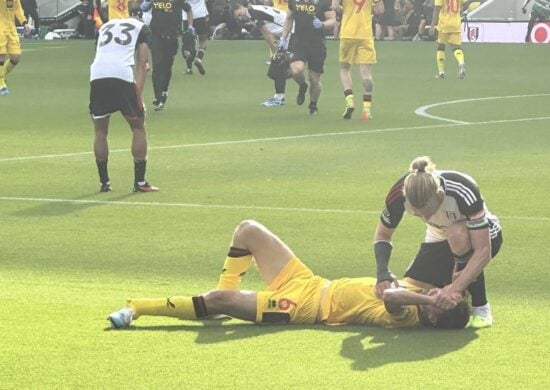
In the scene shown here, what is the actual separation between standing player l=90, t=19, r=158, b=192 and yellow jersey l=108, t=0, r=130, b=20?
1566cm

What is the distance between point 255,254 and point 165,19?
57.2 feet

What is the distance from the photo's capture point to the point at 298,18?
24.9m

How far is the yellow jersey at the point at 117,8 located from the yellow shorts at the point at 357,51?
911 cm

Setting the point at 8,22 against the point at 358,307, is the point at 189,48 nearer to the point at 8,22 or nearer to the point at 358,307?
the point at 8,22

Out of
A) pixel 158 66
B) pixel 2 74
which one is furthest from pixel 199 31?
pixel 158 66

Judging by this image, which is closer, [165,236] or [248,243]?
[248,243]

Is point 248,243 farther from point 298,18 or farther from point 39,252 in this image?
point 298,18

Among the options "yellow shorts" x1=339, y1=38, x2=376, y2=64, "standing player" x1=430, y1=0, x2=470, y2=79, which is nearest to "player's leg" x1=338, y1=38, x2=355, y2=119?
"yellow shorts" x1=339, y1=38, x2=376, y2=64

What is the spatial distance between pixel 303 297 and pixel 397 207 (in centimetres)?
87

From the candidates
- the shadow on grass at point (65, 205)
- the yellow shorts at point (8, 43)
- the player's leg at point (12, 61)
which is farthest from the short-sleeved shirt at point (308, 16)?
the shadow on grass at point (65, 205)

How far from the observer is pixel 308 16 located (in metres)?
24.8

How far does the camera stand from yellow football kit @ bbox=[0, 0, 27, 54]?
94.5 ft

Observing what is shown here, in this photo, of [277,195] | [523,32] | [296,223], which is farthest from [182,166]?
[523,32]

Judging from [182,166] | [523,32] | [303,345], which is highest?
[303,345]
